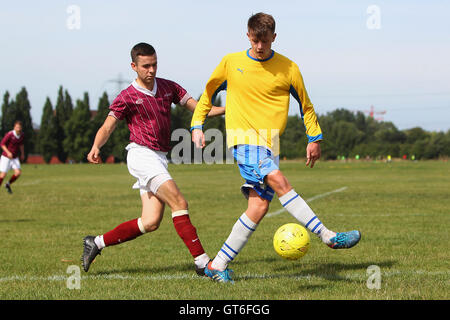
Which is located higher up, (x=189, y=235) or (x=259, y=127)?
(x=259, y=127)

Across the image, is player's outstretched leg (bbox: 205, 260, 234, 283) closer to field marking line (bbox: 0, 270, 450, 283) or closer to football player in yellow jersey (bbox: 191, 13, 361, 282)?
football player in yellow jersey (bbox: 191, 13, 361, 282)

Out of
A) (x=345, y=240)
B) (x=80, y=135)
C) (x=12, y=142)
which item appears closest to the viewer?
(x=345, y=240)

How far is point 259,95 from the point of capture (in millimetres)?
5434

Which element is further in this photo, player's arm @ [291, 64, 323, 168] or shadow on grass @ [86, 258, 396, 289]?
shadow on grass @ [86, 258, 396, 289]

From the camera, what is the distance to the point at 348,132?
107875mm

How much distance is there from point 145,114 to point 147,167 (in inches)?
21.7

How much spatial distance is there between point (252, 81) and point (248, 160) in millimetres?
726

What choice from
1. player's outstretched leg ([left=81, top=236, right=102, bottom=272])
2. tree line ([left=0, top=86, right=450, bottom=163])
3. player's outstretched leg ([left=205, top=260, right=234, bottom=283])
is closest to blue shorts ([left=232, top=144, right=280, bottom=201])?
player's outstretched leg ([left=205, top=260, right=234, bottom=283])

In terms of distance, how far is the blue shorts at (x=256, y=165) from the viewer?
5344 millimetres

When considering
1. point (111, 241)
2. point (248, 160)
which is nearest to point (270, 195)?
point (248, 160)

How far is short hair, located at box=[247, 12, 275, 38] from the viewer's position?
16.7 feet

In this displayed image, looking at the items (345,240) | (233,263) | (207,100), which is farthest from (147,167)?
(345,240)

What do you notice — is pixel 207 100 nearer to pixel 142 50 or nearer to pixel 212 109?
pixel 212 109
